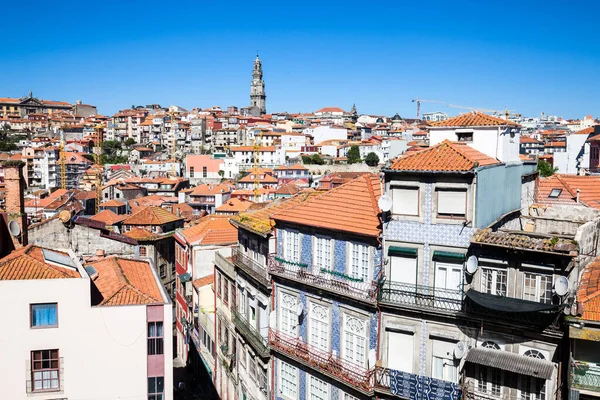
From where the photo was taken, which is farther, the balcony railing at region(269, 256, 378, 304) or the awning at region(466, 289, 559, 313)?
the balcony railing at region(269, 256, 378, 304)

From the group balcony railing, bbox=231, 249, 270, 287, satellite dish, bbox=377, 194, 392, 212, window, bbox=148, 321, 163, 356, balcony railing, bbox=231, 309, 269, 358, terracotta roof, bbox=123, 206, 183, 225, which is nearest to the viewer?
satellite dish, bbox=377, 194, 392, 212

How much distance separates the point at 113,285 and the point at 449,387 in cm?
1167

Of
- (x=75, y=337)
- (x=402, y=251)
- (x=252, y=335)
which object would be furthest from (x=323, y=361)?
(x=75, y=337)

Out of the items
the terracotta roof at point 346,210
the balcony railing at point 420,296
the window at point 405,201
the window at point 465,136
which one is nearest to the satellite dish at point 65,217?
the terracotta roof at point 346,210

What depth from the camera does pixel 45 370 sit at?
17125 millimetres

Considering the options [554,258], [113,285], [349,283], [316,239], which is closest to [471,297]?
[554,258]

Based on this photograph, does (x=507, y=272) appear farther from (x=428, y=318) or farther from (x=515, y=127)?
(x=515, y=127)

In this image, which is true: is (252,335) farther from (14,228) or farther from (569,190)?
(569,190)

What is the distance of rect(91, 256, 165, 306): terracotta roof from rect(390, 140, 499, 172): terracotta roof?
30.0 feet

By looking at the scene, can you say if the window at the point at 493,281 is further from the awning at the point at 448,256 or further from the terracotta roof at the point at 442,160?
the terracotta roof at the point at 442,160

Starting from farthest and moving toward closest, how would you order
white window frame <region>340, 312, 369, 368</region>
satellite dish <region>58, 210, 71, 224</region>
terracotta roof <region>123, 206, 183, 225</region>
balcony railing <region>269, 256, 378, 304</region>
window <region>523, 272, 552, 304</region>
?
terracotta roof <region>123, 206, 183, 225</region>, satellite dish <region>58, 210, 71, 224</region>, white window frame <region>340, 312, 369, 368</region>, balcony railing <region>269, 256, 378, 304</region>, window <region>523, 272, 552, 304</region>

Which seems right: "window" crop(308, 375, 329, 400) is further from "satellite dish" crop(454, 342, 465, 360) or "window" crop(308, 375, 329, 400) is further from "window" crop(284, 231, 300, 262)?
"satellite dish" crop(454, 342, 465, 360)

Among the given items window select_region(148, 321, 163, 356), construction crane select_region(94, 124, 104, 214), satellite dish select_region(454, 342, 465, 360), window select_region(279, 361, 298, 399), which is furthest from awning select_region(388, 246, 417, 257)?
construction crane select_region(94, 124, 104, 214)

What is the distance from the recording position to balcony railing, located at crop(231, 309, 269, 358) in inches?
883
